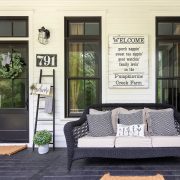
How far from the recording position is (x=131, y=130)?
5148 millimetres

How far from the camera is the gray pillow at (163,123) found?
5109 mm

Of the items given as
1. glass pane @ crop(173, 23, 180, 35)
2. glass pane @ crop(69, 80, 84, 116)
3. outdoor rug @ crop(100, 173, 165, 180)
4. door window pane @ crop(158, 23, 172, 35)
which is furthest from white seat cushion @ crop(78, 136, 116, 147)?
glass pane @ crop(173, 23, 180, 35)

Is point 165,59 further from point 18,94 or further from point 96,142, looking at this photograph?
point 18,94

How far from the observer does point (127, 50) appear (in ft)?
20.4

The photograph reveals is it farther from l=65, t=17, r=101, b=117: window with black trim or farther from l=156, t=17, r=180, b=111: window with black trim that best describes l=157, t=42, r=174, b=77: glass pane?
l=65, t=17, r=101, b=117: window with black trim

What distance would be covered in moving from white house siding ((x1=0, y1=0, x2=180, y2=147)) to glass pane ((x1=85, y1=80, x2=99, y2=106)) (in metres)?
0.22

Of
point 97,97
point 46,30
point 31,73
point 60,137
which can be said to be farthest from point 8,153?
point 46,30

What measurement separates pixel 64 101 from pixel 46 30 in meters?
1.47

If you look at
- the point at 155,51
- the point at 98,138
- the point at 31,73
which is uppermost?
the point at 155,51

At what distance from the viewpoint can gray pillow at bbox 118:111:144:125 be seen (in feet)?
17.4

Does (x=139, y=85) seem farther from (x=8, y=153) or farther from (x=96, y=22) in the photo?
(x=8, y=153)

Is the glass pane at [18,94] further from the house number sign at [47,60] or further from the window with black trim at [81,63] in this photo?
the window with black trim at [81,63]

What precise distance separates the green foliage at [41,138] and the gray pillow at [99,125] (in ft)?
3.17

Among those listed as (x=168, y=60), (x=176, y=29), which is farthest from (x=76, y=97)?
(x=176, y=29)
